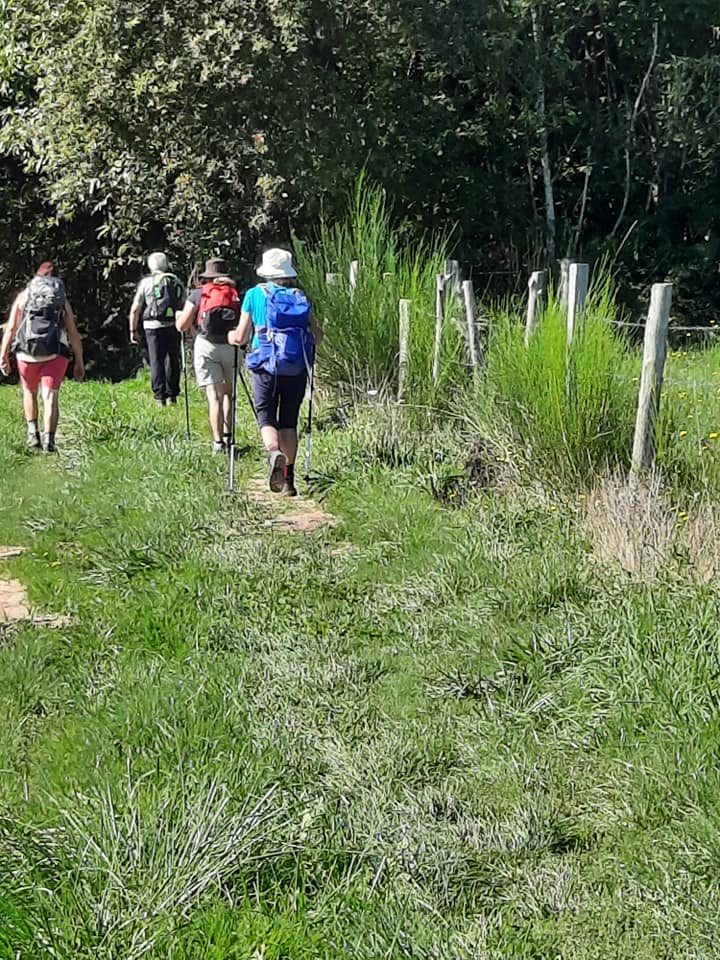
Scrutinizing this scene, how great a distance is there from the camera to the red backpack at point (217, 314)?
32.2ft

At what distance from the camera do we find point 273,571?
617cm

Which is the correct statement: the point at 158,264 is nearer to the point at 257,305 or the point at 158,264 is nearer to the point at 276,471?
the point at 257,305

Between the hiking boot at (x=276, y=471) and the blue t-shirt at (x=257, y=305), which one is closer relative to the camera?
the hiking boot at (x=276, y=471)

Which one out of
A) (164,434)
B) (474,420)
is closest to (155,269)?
(164,434)

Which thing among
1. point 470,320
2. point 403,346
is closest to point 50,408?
point 403,346

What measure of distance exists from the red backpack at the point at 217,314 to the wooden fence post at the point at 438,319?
159cm

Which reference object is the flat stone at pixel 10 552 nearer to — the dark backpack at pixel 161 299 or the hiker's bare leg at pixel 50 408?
the hiker's bare leg at pixel 50 408

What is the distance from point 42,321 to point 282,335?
103 inches

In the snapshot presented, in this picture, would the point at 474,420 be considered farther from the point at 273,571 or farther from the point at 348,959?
the point at 348,959

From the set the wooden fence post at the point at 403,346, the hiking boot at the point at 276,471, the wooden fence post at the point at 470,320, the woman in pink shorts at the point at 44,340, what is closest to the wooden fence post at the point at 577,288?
the wooden fence post at the point at 470,320

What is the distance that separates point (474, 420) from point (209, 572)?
8.23ft

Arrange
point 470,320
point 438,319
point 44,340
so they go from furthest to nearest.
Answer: point 44,340 < point 438,319 < point 470,320

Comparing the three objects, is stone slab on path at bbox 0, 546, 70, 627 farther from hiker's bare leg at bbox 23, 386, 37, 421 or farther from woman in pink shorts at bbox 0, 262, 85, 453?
hiker's bare leg at bbox 23, 386, 37, 421

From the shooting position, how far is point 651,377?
6430 millimetres
